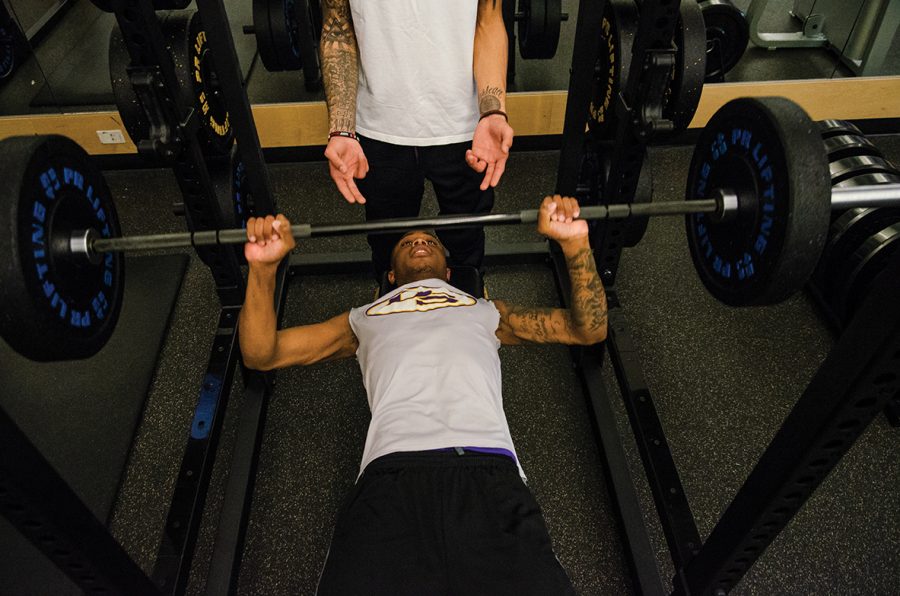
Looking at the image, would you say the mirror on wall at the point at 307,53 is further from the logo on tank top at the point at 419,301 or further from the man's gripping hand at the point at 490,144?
the logo on tank top at the point at 419,301

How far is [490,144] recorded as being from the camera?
1.48 metres

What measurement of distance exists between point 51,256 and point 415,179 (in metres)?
0.89

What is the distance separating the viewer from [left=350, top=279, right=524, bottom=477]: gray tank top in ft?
4.25

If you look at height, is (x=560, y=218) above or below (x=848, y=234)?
above

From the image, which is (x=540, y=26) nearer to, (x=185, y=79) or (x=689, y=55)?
(x=689, y=55)

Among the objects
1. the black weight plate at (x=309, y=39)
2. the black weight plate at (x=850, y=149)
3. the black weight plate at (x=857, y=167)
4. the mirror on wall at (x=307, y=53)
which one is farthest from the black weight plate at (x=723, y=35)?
the black weight plate at (x=309, y=39)

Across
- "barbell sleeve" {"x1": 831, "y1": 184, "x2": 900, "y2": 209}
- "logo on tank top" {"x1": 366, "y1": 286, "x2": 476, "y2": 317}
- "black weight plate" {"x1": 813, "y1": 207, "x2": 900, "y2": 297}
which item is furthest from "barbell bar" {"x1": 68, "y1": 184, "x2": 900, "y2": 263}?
"black weight plate" {"x1": 813, "y1": 207, "x2": 900, "y2": 297}

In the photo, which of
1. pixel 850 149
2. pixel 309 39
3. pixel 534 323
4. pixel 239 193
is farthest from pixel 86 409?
pixel 850 149

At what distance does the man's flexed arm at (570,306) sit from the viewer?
1321 millimetres

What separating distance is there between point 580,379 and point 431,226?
3.03ft

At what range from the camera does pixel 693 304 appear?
2264 mm

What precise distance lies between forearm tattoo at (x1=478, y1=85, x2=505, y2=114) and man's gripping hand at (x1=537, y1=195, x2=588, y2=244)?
31 cm

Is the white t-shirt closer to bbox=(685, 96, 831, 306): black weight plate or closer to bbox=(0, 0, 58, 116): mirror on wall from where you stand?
bbox=(685, 96, 831, 306): black weight plate

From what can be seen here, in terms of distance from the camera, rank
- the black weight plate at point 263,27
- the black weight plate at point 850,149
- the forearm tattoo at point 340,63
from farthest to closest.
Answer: the black weight plate at point 263,27 < the black weight plate at point 850,149 < the forearm tattoo at point 340,63
